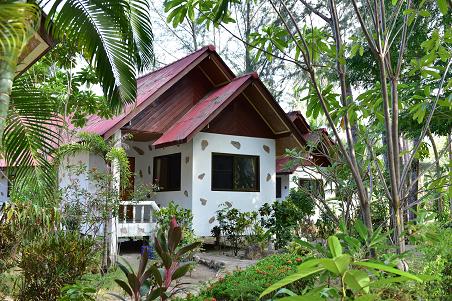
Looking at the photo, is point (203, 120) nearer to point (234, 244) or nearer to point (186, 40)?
point (234, 244)

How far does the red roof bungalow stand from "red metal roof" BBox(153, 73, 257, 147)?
3 centimetres

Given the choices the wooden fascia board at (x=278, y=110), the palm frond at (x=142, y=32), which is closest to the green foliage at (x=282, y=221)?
the wooden fascia board at (x=278, y=110)

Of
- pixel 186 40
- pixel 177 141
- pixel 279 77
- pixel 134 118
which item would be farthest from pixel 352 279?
pixel 186 40

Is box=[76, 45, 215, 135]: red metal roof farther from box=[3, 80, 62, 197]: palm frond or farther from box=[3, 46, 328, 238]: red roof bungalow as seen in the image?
box=[3, 80, 62, 197]: palm frond

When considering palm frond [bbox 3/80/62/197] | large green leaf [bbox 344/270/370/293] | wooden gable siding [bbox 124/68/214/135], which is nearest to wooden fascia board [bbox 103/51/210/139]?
wooden gable siding [bbox 124/68/214/135]

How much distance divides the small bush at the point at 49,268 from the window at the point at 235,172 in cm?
684

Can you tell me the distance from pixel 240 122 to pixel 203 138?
1322 millimetres

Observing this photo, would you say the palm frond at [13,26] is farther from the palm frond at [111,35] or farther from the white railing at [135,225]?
the white railing at [135,225]

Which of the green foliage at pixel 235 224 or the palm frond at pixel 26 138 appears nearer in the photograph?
the palm frond at pixel 26 138

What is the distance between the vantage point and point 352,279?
1580 millimetres

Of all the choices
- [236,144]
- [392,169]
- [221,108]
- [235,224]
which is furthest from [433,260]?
[236,144]

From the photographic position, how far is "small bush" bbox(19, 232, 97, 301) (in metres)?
5.76

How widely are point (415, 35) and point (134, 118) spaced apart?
745 centimetres

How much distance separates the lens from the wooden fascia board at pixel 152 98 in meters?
11.2
